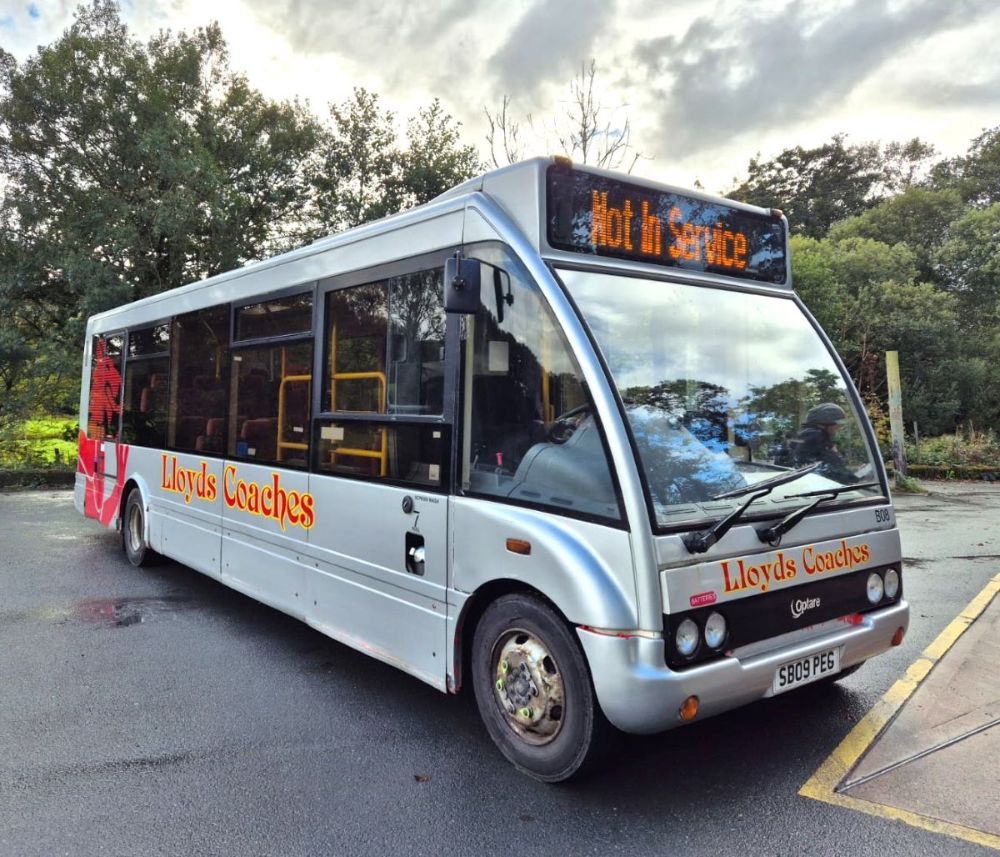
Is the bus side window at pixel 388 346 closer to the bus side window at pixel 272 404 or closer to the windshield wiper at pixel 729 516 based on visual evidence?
the bus side window at pixel 272 404

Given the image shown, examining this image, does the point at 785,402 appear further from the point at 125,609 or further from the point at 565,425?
the point at 125,609

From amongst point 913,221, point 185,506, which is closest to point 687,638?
point 185,506

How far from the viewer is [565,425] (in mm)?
3156

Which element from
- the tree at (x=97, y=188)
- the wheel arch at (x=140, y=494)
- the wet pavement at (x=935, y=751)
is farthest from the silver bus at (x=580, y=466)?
the tree at (x=97, y=188)

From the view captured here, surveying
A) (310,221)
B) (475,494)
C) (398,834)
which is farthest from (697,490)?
(310,221)

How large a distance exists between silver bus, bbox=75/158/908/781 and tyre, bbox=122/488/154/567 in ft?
10.6

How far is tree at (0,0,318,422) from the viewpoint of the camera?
1548 cm

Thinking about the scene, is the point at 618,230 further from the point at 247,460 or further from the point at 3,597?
the point at 3,597

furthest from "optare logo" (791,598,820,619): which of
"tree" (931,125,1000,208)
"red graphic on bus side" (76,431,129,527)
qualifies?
"tree" (931,125,1000,208)

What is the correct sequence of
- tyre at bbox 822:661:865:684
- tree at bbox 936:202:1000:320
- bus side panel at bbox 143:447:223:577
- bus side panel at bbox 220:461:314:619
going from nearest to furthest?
tyre at bbox 822:661:865:684, bus side panel at bbox 220:461:314:619, bus side panel at bbox 143:447:223:577, tree at bbox 936:202:1000:320

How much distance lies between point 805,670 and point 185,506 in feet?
16.8

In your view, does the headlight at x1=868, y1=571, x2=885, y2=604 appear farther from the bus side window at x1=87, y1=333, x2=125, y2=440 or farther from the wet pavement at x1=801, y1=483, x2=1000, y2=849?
the bus side window at x1=87, y1=333, x2=125, y2=440

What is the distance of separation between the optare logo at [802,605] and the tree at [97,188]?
15286 millimetres

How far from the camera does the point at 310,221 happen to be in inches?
771
